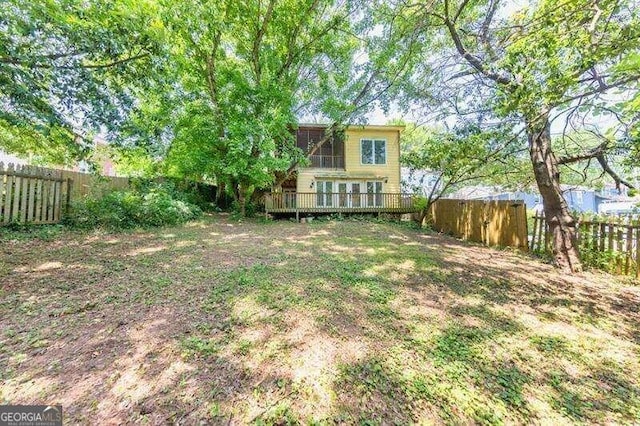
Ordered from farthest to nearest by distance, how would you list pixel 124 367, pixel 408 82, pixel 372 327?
pixel 408 82 < pixel 372 327 < pixel 124 367

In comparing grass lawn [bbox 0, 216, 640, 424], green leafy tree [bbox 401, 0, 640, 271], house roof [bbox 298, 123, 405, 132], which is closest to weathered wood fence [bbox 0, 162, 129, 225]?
grass lawn [bbox 0, 216, 640, 424]

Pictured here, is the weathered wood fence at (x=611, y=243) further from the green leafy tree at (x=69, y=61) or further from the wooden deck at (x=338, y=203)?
the green leafy tree at (x=69, y=61)

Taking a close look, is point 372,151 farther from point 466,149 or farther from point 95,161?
point 95,161

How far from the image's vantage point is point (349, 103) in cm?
1391

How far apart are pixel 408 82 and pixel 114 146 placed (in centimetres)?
957

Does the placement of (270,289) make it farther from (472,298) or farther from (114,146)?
(114,146)

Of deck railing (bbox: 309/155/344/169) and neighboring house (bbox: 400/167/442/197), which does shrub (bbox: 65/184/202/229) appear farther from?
neighboring house (bbox: 400/167/442/197)

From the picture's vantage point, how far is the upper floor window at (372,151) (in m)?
17.2

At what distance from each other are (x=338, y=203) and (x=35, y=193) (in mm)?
11808

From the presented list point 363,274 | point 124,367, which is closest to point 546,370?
point 363,274

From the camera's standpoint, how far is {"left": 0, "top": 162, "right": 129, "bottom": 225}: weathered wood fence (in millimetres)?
5762

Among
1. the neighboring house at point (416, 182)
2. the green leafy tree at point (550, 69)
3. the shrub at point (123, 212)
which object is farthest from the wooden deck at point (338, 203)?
the green leafy tree at point (550, 69)

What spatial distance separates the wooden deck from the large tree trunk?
8.34m

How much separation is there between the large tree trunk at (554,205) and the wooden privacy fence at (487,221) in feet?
4.20
